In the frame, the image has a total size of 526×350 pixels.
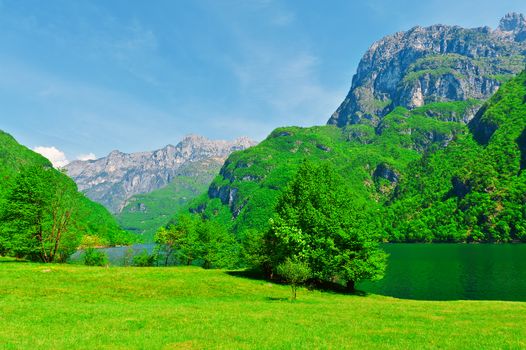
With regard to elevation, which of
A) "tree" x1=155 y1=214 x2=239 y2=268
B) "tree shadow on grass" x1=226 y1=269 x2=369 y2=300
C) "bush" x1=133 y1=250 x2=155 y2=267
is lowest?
"bush" x1=133 y1=250 x2=155 y2=267

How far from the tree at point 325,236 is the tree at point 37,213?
1456 inches

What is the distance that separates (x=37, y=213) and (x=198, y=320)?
156 feet

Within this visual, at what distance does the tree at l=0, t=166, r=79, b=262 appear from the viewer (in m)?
59.5

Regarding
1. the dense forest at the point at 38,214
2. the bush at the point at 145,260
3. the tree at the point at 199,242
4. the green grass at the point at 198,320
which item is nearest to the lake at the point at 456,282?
the tree at the point at 199,242

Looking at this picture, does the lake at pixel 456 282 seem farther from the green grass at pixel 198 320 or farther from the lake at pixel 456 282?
the green grass at pixel 198 320

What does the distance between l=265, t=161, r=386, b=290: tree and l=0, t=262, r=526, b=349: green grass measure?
1244cm

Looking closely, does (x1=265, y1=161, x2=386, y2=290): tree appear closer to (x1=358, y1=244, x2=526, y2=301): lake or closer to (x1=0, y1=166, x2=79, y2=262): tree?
(x1=358, y1=244, x2=526, y2=301): lake

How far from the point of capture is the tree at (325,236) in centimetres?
5378

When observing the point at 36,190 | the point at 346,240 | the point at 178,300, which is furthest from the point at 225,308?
the point at 36,190

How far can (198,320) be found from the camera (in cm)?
2608

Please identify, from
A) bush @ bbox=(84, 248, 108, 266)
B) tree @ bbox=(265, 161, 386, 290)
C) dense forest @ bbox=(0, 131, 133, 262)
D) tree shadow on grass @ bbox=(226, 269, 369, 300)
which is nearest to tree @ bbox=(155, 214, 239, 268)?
bush @ bbox=(84, 248, 108, 266)

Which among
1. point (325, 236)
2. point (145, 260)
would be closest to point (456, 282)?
point (325, 236)

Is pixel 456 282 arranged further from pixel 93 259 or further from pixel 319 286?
pixel 93 259

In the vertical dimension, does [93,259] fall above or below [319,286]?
below
